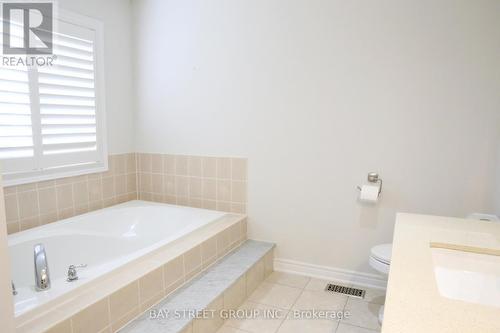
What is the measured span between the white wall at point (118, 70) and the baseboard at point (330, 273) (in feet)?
6.12

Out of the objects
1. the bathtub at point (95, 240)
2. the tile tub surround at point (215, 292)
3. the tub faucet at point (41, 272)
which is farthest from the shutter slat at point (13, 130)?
the tile tub surround at point (215, 292)

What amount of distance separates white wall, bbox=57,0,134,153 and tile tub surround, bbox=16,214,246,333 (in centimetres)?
132

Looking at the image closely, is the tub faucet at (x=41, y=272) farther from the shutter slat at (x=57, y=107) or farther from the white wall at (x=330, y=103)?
the white wall at (x=330, y=103)

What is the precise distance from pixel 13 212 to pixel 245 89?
76.2 inches

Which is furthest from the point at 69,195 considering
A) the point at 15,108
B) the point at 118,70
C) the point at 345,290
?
the point at 345,290

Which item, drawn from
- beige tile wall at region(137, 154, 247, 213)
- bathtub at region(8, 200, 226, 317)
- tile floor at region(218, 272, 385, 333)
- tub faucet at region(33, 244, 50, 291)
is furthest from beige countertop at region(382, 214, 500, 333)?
beige tile wall at region(137, 154, 247, 213)

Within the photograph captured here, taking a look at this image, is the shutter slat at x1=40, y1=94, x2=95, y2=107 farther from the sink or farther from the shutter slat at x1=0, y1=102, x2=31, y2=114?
the sink

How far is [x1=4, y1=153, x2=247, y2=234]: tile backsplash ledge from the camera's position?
95.6 inches

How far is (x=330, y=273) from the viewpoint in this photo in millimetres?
2783

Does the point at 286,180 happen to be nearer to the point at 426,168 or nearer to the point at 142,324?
the point at 426,168

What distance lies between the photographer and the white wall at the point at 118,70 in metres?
2.97

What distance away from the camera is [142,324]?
172cm

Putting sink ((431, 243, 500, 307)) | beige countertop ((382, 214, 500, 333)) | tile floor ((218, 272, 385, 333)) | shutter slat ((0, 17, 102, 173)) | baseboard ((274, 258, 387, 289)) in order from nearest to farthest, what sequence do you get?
beige countertop ((382, 214, 500, 333))
sink ((431, 243, 500, 307))
tile floor ((218, 272, 385, 333))
shutter slat ((0, 17, 102, 173))
baseboard ((274, 258, 387, 289))

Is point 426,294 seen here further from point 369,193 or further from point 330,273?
point 330,273
